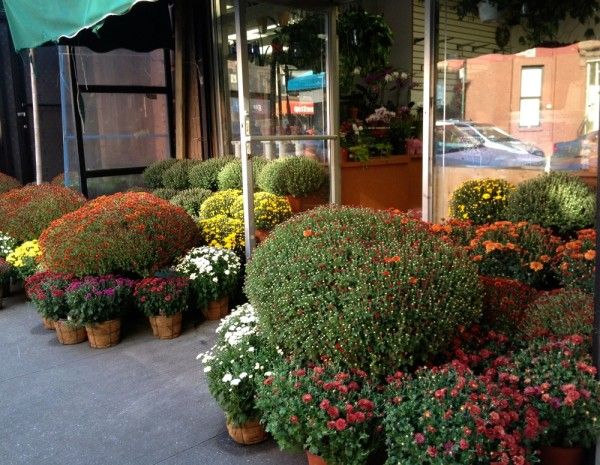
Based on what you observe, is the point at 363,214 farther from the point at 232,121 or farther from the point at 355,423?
the point at 232,121

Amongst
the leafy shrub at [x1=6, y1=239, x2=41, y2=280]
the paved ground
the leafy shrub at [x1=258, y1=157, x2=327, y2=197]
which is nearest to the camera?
the paved ground

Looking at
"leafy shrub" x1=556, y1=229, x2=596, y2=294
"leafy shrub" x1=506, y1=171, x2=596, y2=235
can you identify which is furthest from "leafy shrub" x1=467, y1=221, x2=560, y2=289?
"leafy shrub" x1=506, y1=171, x2=596, y2=235

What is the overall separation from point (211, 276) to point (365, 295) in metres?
2.49

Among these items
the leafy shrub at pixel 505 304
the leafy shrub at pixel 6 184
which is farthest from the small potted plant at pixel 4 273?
the leafy shrub at pixel 505 304

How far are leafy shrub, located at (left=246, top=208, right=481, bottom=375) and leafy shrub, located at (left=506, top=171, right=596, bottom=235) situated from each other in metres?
1.86

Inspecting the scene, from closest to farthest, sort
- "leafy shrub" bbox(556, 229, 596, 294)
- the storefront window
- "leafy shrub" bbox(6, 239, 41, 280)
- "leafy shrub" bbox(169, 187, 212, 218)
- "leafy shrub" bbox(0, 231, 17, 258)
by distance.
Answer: "leafy shrub" bbox(556, 229, 596, 294)
the storefront window
"leafy shrub" bbox(6, 239, 41, 280)
"leafy shrub" bbox(0, 231, 17, 258)
"leafy shrub" bbox(169, 187, 212, 218)

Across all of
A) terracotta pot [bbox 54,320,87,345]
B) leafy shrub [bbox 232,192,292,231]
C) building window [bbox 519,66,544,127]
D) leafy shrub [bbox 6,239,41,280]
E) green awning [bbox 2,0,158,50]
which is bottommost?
terracotta pot [bbox 54,320,87,345]

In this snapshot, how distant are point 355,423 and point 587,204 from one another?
2.99m

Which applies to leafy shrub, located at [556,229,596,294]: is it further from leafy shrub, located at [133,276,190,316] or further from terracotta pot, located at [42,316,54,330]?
terracotta pot, located at [42,316,54,330]

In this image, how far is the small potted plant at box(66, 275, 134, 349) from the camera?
14.7ft

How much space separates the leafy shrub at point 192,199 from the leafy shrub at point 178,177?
63 cm

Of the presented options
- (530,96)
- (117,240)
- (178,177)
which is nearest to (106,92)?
(178,177)

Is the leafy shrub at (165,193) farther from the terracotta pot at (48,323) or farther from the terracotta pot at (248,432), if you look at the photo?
the terracotta pot at (248,432)

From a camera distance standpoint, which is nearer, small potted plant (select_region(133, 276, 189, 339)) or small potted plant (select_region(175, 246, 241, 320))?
small potted plant (select_region(133, 276, 189, 339))
